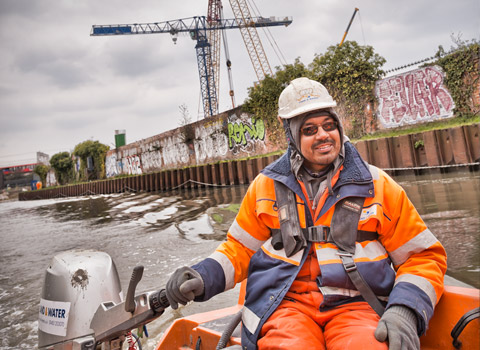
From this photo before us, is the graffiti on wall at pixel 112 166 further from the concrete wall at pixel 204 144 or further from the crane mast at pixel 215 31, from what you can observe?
the crane mast at pixel 215 31

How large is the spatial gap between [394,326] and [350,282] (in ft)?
0.94

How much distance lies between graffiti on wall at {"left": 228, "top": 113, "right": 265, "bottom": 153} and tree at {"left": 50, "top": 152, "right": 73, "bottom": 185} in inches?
1248

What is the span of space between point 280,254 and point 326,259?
0.25 meters

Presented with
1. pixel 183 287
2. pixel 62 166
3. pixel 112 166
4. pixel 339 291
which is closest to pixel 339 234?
pixel 339 291

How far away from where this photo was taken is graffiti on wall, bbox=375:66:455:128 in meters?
12.2

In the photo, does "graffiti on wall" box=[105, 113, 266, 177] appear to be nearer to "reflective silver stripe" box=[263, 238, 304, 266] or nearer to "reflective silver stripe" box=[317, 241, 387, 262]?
"reflective silver stripe" box=[263, 238, 304, 266]

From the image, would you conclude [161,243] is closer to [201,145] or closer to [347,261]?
[347,261]

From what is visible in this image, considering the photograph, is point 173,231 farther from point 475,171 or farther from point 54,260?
point 475,171

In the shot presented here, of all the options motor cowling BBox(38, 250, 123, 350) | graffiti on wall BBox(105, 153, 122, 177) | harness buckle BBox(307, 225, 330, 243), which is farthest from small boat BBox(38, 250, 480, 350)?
graffiti on wall BBox(105, 153, 122, 177)

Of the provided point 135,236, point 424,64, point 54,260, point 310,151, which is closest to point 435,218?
point 310,151

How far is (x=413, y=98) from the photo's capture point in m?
12.8

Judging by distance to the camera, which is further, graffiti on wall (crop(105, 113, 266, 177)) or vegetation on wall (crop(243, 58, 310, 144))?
graffiti on wall (crop(105, 113, 266, 177))

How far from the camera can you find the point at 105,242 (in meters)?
7.91

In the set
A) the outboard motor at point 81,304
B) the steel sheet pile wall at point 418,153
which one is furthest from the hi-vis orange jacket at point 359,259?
the steel sheet pile wall at point 418,153
